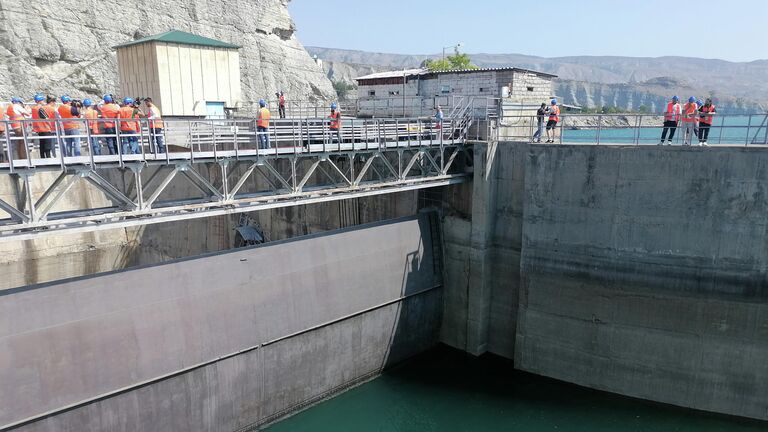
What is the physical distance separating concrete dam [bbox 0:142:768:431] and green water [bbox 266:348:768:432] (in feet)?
1.40

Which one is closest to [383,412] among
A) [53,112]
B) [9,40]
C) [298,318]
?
[298,318]

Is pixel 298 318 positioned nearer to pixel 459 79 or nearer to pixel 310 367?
pixel 310 367

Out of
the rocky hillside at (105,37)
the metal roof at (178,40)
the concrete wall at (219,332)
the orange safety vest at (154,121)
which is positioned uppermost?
the rocky hillside at (105,37)

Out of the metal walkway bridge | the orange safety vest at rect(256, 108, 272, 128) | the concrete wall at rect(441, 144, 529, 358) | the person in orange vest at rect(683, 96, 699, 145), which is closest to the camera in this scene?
the metal walkway bridge

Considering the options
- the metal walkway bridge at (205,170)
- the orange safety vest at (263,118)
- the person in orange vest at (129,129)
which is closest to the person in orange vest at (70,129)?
the metal walkway bridge at (205,170)

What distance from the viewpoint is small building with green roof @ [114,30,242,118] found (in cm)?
1866

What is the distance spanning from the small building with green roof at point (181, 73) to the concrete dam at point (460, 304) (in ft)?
25.3

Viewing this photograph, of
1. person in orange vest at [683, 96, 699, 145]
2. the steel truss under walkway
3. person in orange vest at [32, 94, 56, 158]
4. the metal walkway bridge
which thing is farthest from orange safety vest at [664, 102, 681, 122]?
person in orange vest at [32, 94, 56, 158]

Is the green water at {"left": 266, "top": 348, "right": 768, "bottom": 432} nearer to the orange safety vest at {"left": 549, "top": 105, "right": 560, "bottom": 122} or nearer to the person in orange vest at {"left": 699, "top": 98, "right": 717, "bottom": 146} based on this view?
the person in orange vest at {"left": 699, "top": 98, "right": 717, "bottom": 146}

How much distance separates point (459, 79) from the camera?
28969mm

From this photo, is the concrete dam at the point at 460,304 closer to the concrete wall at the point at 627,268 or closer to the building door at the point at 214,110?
the concrete wall at the point at 627,268

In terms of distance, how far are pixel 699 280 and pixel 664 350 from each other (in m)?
2.41

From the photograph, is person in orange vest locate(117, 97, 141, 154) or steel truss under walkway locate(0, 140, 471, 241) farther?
person in orange vest locate(117, 97, 141, 154)

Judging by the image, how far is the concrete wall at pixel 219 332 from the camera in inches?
448
